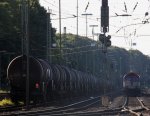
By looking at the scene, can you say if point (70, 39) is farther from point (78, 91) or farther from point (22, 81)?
point (22, 81)

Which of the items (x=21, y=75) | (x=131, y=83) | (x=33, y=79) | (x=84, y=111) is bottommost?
(x=131, y=83)

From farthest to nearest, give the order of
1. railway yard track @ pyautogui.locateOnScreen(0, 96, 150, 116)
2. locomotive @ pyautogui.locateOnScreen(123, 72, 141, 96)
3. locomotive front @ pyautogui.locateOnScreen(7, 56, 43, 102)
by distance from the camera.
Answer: locomotive @ pyautogui.locateOnScreen(123, 72, 141, 96) → locomotive front @ pyautogui.locateOnScreen(7, 56, 43, 102) → railway yard track @ pyautogui.locateOnScreen(0, 96, 150, 116)

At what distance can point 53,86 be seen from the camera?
42.5 metres

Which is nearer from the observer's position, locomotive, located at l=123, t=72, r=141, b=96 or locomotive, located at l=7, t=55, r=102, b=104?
locomotive, located at l=7, t=55, r=102, b=104

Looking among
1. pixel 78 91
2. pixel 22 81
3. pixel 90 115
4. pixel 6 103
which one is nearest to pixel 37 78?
pixel 22 81

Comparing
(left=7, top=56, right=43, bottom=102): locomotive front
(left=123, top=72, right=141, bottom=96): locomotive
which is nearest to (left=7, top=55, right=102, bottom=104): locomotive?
(left=7, top=56, right=43, bottom=102): locomotive front

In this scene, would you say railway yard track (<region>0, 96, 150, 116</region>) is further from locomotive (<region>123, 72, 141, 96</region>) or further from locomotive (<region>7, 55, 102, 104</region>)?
locomotive (<region>123, 72, 141, 96</region>)

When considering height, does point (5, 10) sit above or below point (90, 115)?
above

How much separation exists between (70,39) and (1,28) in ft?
164

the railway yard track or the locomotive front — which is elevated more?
the locomotive front

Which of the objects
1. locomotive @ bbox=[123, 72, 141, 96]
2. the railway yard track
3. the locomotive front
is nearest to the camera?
the railway yard track

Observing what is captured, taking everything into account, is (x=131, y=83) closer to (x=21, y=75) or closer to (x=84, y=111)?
(x=21, y=75)

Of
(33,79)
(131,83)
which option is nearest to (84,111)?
(33,79)

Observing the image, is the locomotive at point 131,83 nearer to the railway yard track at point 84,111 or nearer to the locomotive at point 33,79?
the locomotive at point 33,79
